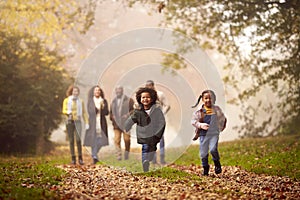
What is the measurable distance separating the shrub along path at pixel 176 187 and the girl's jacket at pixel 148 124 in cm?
81

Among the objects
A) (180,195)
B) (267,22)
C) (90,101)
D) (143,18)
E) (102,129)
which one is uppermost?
(143,18)

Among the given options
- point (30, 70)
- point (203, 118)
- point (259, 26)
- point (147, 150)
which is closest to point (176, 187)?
point (147, 150)

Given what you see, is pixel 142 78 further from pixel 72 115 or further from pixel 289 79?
pixel 72 115

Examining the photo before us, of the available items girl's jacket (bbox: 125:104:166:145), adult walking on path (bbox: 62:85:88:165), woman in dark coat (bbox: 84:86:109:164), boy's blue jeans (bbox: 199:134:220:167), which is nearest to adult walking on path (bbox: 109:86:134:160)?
woman in dark coat (bbox: 84:86:109:164)

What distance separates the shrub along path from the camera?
22.7 feet

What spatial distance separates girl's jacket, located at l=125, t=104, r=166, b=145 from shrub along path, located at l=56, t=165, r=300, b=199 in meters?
0.81

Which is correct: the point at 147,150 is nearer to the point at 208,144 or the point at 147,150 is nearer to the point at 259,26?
the point at 208,144

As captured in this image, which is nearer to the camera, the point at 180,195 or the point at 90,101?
the point at 180,195

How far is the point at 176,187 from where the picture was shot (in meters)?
7.52

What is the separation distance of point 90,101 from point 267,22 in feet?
22.5

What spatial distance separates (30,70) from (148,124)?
35.0 feet

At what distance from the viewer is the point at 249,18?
1508cm

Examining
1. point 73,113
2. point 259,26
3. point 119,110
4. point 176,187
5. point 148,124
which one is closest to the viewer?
point 176,187

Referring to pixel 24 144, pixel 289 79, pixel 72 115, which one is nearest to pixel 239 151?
pixel 289 79
